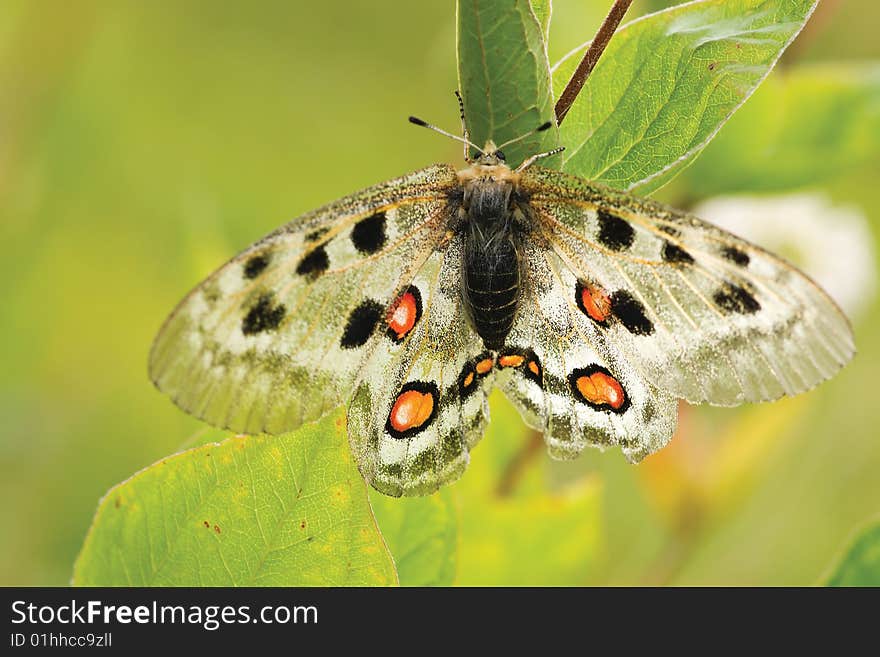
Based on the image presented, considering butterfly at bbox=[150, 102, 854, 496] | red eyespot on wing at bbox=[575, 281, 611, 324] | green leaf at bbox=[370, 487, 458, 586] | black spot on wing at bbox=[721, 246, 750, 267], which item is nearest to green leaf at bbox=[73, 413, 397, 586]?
butterfly at bbox=[150, 102, 854, 496]

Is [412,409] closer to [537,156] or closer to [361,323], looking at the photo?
[361,323]

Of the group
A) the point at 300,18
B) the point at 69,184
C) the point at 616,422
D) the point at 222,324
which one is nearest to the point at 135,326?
the point at 69,184

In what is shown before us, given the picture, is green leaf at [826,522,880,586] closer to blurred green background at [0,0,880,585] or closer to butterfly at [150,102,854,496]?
butterfly at [150,102,854,496]

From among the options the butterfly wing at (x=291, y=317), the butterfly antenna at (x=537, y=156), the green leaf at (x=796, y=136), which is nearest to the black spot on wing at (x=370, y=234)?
the butterfly wing at (x=291, y=317)

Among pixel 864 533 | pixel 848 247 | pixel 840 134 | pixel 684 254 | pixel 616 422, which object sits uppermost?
pixel 848 247

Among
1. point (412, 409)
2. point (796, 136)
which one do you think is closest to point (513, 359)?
point (412, 409)

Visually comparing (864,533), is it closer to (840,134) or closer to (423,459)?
(423,459)
